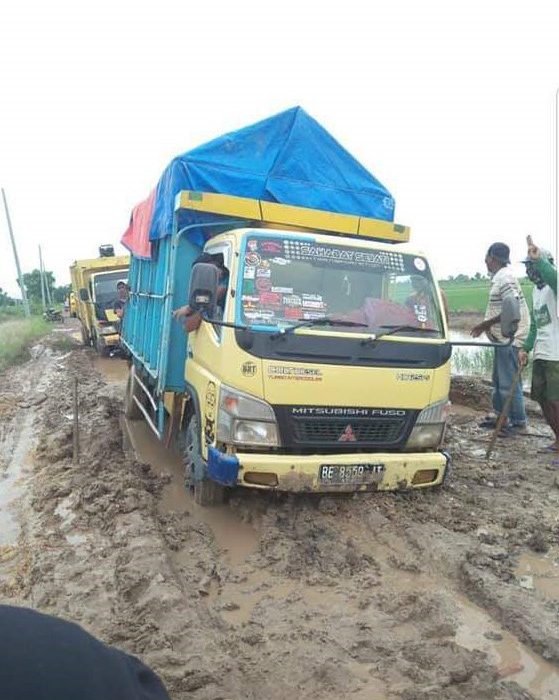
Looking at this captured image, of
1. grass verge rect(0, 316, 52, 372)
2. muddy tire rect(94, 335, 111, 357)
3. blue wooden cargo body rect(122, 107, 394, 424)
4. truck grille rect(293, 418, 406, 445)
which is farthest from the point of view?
grass verge rect(0, 316, 52, 372)

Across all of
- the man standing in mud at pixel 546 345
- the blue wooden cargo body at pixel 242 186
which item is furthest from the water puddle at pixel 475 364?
the blue wooden cargo body at pixel 242 186

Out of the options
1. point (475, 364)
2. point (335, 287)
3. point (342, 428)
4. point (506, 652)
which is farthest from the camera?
point (475, 364)

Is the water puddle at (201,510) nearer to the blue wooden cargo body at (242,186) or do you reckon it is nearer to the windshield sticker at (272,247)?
the blue wooden cargo body at (242,186)

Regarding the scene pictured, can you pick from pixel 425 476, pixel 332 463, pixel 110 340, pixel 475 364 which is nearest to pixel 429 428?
pixel 425 476

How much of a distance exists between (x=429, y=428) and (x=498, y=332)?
3.00 metres

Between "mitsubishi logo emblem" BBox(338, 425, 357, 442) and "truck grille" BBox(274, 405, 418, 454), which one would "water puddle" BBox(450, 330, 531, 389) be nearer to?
"truck grille" BBox(274, 405, 418, 454)

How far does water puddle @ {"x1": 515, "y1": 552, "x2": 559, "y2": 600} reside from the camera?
3.68 metres

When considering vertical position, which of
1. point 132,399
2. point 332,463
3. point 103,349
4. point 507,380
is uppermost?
point 332,463

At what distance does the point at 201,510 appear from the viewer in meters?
4.95

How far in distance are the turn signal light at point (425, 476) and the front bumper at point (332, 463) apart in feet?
0.03

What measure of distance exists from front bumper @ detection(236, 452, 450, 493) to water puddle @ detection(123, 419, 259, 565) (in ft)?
1.54

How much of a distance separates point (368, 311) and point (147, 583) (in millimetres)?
2498

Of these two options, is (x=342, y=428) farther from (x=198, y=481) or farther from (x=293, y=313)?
(x=198, y=481)

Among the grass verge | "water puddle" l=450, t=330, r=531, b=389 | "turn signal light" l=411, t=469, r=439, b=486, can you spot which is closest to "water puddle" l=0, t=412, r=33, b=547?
"turn signal light" l=411, t=469, r=439, b=486
